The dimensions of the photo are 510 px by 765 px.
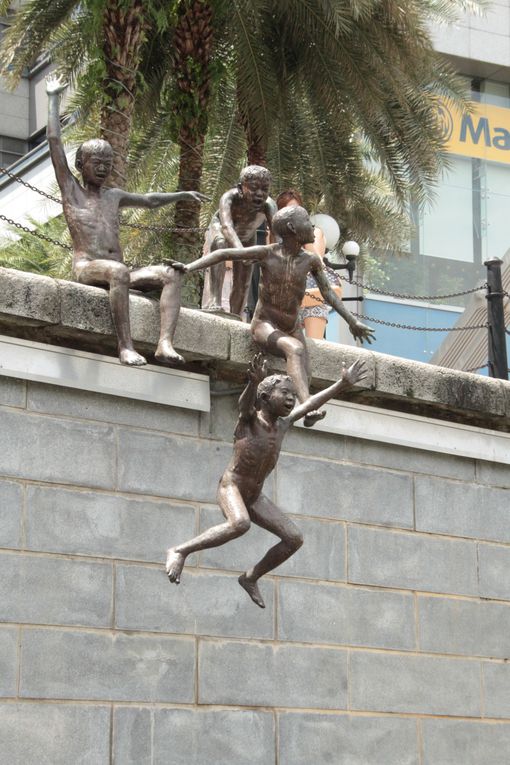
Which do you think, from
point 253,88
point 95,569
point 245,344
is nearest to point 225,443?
point 245,344

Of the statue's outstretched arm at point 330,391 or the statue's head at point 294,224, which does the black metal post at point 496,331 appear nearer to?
the statue's head at point 294,224

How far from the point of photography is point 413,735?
1001cm

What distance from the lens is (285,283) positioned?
9.52 metres

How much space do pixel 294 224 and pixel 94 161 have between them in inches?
52.8

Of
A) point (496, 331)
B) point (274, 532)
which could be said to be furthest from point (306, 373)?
point (496, 331)

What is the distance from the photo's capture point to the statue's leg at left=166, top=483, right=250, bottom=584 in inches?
319

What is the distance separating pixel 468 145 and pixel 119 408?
22.7 m

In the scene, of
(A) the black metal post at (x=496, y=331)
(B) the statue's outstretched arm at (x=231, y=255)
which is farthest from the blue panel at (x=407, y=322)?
(B) the statue's outstretched arm at (x=231, y=255)

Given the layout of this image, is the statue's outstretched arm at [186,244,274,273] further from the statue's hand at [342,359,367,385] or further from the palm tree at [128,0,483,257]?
the palm tree at [128,0,483,257]

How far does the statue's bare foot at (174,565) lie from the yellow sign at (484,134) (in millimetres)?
23269

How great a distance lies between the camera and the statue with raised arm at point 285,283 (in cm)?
935

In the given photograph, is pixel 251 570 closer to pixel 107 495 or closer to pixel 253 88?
pixel 107 495

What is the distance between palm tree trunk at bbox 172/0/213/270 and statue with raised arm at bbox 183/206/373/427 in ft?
24.4

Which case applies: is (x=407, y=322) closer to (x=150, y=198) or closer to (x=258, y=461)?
(x=150, y=198)
